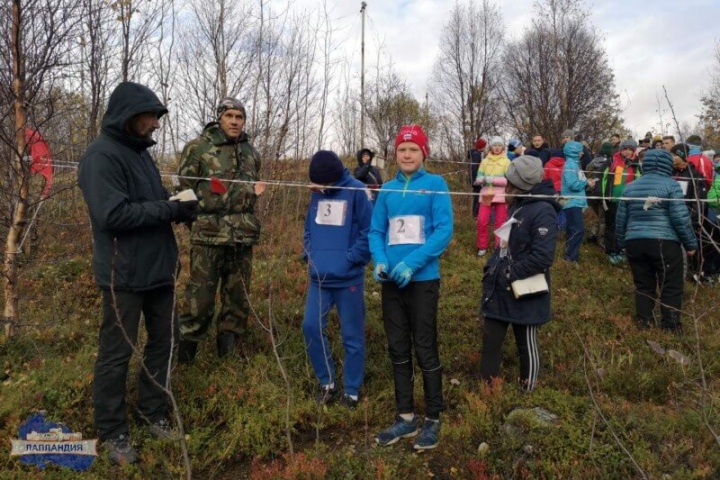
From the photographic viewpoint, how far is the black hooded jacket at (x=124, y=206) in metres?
2.57

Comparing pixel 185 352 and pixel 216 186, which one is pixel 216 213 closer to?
pixel 216 186

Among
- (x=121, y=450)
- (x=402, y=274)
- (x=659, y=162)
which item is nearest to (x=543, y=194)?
(x=402, y=274)

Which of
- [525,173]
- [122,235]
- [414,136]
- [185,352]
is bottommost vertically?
[185,352]

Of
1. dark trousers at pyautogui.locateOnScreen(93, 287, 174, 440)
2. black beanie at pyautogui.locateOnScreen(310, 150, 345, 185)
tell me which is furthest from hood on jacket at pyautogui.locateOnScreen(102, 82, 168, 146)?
black beanie at pyautogui.locateOnScreen(310, 150, 345, 185)

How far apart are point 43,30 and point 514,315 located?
14.8ft

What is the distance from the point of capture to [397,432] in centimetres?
299

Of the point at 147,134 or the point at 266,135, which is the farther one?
the point at 266,135

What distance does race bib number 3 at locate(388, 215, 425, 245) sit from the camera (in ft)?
9.96

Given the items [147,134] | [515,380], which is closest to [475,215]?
[515,380]

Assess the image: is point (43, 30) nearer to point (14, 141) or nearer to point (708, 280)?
point (14, 141)

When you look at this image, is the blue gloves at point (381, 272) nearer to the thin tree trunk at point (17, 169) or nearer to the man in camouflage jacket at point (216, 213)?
the man in camouflage jacket at point (216, 213)

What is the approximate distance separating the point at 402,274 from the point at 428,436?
1063 mm

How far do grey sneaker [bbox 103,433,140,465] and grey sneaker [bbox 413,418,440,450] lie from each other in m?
1.73

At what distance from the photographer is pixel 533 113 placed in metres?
16.7
